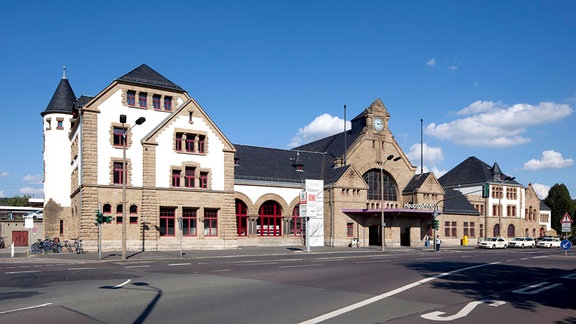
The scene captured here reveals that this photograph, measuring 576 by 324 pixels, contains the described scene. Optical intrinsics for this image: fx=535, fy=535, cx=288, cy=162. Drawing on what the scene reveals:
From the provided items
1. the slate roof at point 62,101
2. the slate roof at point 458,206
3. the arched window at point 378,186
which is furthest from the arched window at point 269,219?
the slate roof at point 458,206

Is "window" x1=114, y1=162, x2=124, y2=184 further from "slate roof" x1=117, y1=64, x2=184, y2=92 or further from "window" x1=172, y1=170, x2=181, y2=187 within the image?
"slate roof" x1=117, y1=64, x2=184, y2=92

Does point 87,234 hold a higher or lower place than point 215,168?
lower

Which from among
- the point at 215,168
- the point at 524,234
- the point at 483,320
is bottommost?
the point at 524,234

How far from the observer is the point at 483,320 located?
11.1 m

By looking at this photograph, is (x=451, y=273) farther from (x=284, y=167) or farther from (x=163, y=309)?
(x=284, y=167)

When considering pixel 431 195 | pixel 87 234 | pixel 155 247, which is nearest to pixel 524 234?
pixel 431 195

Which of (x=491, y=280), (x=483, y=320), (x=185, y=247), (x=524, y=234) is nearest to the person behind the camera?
(x=483, y=320)

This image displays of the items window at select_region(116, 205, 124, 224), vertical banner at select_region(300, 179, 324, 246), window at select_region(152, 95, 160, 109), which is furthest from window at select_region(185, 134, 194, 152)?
vertical banner at select_region(300, 179, 324, 246)

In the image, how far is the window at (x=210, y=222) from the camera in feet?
146

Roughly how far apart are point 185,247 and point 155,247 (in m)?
2.51

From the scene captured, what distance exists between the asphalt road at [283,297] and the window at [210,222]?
23.3 m

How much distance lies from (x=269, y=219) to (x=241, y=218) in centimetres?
322

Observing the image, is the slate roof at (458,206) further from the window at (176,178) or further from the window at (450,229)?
the window at (176,178)

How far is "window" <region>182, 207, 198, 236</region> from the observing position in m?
43.4
